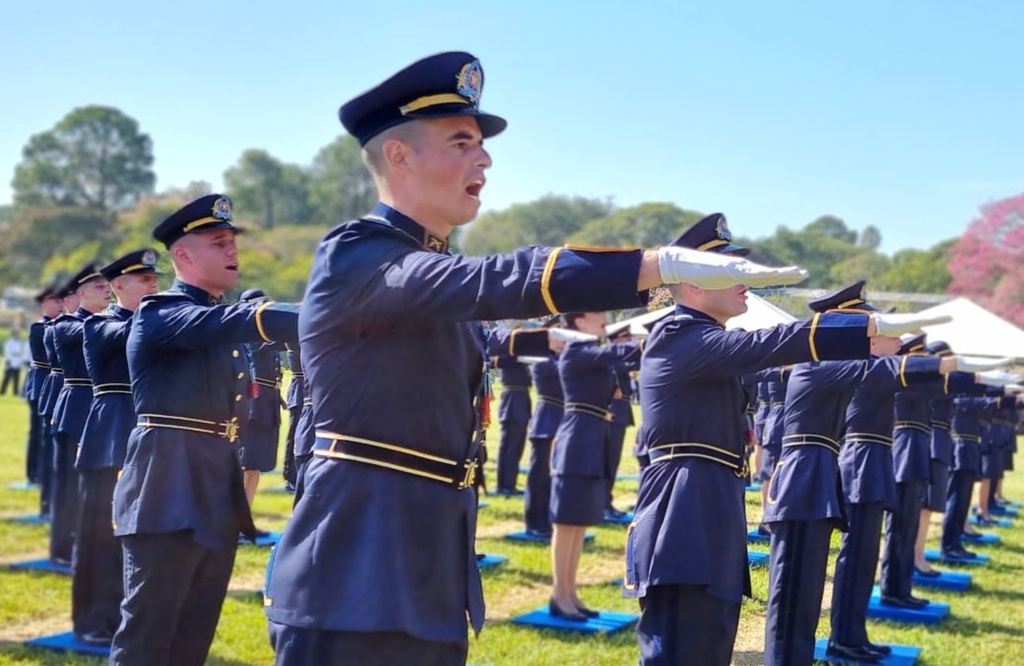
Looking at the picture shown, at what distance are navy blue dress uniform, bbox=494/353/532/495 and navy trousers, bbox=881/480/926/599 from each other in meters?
5.28

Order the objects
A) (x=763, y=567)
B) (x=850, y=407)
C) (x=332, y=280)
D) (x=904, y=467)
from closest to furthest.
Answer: (x=332, y=280), (x=763, y=567), (x=850, y=407), (x=904, y=467)

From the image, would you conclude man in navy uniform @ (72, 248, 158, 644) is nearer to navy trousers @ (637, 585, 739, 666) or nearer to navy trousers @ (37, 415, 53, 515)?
navy trousers @ (637, 585, 739, 666)

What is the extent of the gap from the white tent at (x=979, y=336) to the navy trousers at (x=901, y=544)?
1955 mm

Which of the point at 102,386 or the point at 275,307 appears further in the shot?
the point at 102,386

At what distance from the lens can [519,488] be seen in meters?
14.8

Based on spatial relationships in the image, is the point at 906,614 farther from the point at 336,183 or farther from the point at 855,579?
the point at 336,183

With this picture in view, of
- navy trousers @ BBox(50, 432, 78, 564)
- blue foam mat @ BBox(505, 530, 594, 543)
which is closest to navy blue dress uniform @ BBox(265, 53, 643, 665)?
navy trousers @ BBox(50, 432, 78, 564)

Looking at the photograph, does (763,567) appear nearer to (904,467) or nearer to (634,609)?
(634,609)

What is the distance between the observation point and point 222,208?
4.90 m

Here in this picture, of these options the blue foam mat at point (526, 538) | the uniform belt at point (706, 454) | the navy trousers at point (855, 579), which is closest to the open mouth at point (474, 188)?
the uniform belt at point (706, 454)

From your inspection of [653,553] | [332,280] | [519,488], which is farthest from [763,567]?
[519,488]

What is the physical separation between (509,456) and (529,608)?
595 cm

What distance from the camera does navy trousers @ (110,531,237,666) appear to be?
446 cm

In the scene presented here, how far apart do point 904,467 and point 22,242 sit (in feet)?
184
